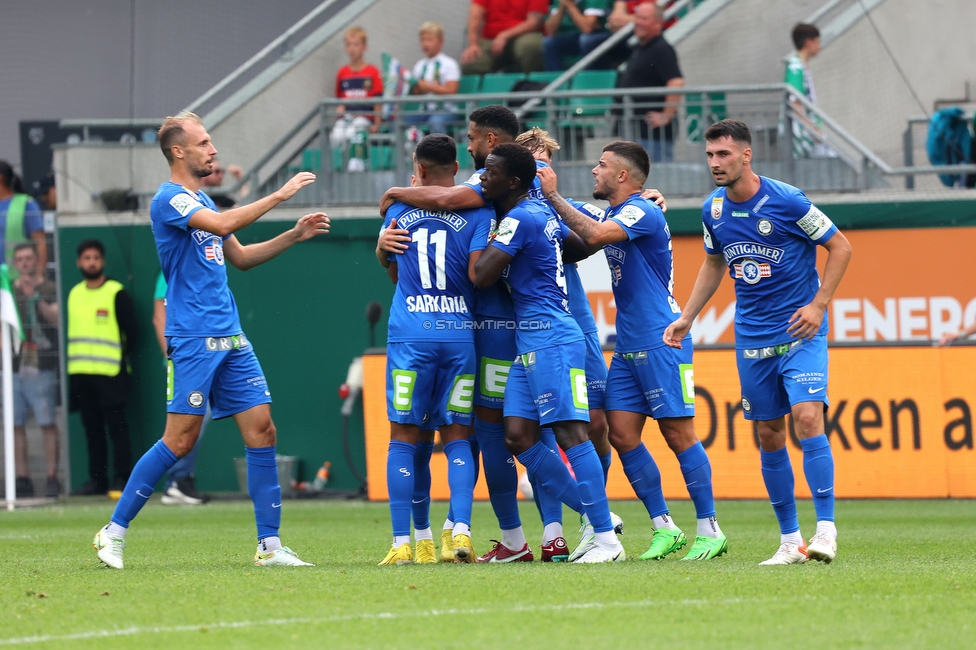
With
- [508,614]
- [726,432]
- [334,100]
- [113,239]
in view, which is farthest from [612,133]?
[508,614]

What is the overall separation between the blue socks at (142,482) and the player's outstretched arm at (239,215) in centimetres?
113

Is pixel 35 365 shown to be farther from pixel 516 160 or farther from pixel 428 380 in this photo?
pixel 516 160

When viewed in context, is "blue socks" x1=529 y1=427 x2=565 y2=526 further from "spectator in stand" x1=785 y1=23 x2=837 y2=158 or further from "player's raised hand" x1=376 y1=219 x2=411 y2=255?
"spectator in stand" x1=785 y1=23 x2=837 y2=158

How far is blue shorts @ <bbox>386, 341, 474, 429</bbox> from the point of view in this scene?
22.9 feet

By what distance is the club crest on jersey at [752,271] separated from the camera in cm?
699

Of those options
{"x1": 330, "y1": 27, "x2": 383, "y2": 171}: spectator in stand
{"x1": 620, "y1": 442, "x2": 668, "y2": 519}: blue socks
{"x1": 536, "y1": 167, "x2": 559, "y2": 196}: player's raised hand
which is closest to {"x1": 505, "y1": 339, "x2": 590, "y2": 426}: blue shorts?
{"x1": 620, "y1": 442, "x2": 668, "y2": 519}: blue socks

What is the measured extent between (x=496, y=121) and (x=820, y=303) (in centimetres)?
196

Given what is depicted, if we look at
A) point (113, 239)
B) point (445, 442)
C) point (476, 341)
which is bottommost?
point (445, 442)

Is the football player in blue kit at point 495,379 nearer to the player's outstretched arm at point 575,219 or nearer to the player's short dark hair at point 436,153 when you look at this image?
the player's short dark hair at point 436,153

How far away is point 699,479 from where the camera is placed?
7.41 meters

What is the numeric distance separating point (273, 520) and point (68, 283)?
27.0ft

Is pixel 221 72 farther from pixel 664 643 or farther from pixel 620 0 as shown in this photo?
pixel 664 643

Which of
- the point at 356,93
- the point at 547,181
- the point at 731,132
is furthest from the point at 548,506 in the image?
the point at 356,93

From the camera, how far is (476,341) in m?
7.33
